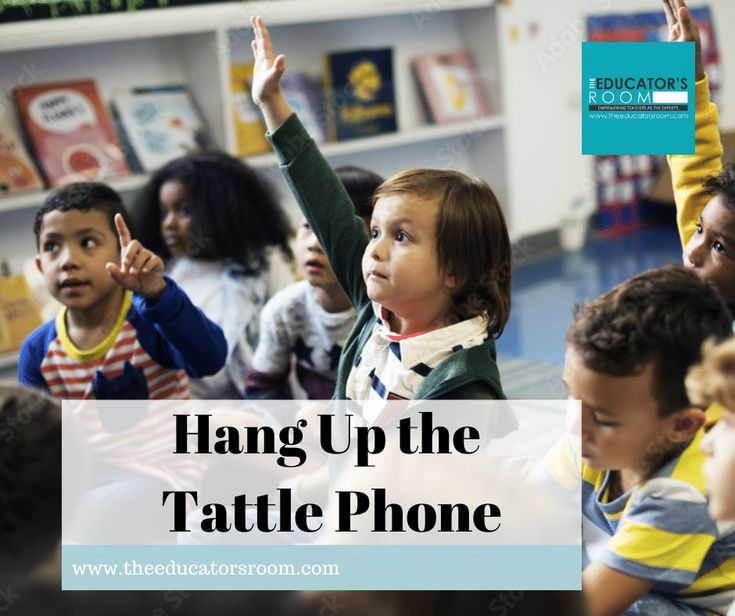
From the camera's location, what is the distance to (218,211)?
2.11 m

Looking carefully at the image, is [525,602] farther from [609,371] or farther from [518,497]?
[609,371]

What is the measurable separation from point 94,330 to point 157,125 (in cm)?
175

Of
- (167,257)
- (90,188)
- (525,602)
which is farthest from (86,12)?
(525,602)

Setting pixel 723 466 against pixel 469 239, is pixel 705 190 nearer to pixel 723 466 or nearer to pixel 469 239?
pixel 469 239

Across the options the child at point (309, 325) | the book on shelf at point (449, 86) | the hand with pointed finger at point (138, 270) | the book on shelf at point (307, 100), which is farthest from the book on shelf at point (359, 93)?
the hand with pointed finger at point (138, 270)

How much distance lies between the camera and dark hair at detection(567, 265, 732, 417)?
0.94 metres

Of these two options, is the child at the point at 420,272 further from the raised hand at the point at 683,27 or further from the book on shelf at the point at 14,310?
the book on shelf at the point at 14,310

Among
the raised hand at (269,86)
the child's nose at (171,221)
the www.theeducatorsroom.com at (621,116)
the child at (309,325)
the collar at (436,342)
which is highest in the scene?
the raised hand at (269,86)

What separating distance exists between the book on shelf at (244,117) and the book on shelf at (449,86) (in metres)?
0.88

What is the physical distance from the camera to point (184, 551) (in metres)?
0.92

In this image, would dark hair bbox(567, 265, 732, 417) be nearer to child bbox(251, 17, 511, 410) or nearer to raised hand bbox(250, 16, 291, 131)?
child bbox(251, 17, 511, 410)

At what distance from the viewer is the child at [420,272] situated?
120 centimetres

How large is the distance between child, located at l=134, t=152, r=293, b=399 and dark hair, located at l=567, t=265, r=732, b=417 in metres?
1.17

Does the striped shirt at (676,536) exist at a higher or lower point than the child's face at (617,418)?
lower
